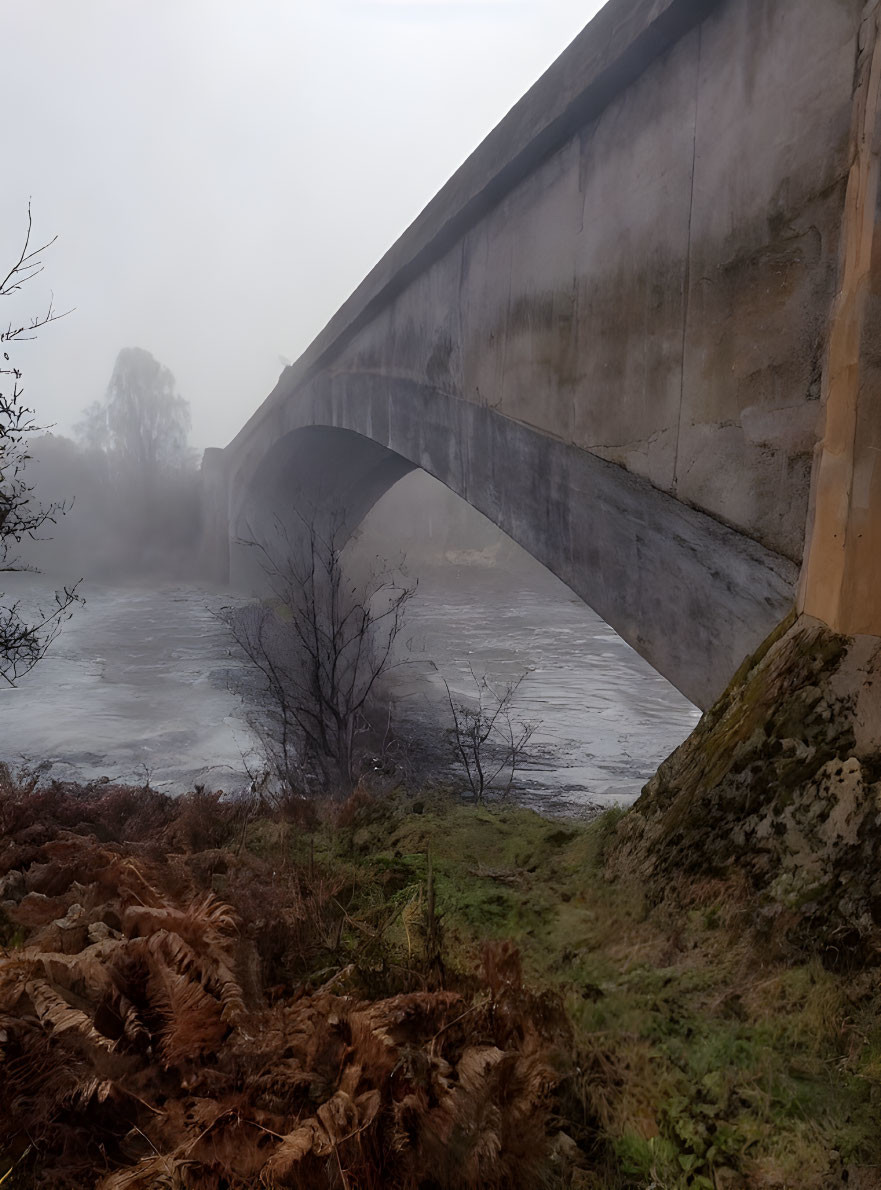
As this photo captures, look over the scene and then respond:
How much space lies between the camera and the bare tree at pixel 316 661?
33.0 feet

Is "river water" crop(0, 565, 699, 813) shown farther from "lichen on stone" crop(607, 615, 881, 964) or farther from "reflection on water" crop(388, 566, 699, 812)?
"lichen on stone" crop(607, 615, 881, 964)

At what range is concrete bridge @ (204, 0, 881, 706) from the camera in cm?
277

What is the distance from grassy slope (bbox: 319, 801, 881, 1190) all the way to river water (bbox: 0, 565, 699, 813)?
24.8ft

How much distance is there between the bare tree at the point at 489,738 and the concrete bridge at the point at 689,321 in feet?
15.8

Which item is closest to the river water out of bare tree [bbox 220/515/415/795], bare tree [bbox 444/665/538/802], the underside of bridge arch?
bare tree [bbox 444/665/538/802]

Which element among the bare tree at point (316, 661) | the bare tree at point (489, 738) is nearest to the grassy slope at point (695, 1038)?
the bare tree at point (316, 661)

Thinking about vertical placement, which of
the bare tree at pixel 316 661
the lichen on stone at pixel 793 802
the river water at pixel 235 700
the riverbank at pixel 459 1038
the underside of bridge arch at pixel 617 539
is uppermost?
the underside of bridge arch at pixel 617 539

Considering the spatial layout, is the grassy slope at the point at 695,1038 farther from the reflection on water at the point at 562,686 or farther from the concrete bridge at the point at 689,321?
the reflection on water at the point at 562,686

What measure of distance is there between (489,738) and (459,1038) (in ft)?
37.4

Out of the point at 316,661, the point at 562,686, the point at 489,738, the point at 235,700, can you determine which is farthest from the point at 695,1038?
the point at 562,686

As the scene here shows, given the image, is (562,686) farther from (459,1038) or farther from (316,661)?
(459,1038)

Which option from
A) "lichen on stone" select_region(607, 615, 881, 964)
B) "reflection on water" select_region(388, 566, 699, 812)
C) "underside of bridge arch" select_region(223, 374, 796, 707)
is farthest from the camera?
"reflection on water" select_region(388, 566, 699, 812)

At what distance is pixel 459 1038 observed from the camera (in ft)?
7.20

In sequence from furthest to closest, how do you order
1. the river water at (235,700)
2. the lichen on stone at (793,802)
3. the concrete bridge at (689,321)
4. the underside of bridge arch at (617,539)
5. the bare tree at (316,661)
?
the river water at (235,700), the bare tree at (316,661), the underside of bridge arch at (617,539), the concrete bridge at (689,321), the lichen on stone at (793,802)
